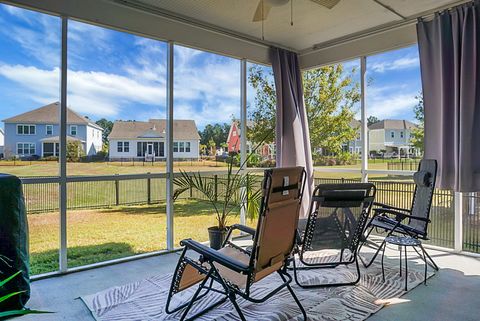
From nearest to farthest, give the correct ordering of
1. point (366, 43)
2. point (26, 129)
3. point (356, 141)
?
point (26, 129), point (366, 43), point (356, 141)

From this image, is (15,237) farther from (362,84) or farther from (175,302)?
(362,84)

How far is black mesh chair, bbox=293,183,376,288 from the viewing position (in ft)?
9.62

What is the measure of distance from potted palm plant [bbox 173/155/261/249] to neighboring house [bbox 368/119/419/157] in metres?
1.80

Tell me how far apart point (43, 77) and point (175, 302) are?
2537 mm

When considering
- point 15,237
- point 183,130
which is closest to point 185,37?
point 183,130

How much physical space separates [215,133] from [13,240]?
273cm

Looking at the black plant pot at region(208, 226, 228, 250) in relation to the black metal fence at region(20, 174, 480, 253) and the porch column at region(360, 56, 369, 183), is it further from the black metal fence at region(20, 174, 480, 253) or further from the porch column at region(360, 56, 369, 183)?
the porch column at region(360, 56, 369, 183)

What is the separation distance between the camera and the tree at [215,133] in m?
4.50

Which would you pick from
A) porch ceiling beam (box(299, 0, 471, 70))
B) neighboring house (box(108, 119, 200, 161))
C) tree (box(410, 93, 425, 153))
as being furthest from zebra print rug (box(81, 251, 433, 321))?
porch ceiling beam (box(299, 0, 471, 70))

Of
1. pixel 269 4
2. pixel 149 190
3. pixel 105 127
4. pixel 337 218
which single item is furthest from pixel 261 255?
pixel 269 4

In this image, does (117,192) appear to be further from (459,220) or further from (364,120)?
(459,220)

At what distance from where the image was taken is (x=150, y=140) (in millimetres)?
3943

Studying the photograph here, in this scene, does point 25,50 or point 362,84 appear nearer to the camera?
point 25,50

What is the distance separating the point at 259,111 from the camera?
5.04 meters
